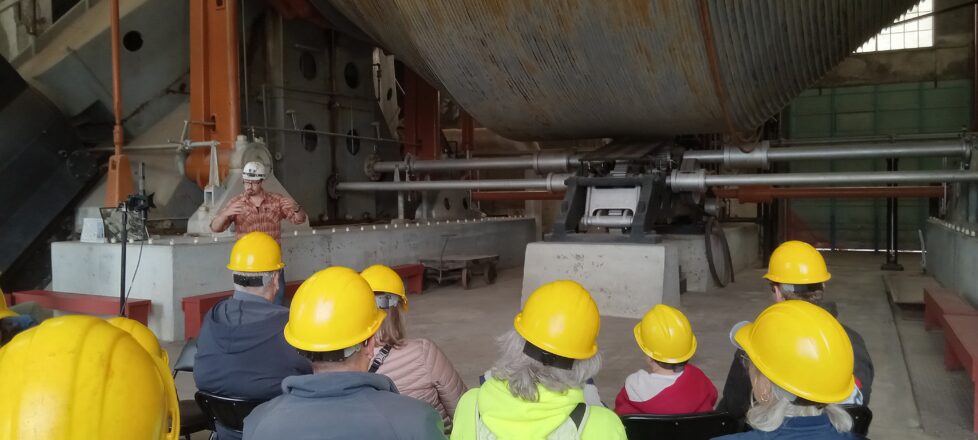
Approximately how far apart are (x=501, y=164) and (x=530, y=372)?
6948mm

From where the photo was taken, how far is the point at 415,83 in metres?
10.7

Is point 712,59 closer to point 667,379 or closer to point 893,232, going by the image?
point 667,379

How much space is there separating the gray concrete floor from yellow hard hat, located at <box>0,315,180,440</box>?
2.64 meters

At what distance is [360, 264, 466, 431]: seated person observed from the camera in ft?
7.64

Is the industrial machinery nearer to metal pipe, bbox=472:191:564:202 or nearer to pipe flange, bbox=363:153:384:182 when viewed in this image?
pipe flange, bbox=363:153:384:182

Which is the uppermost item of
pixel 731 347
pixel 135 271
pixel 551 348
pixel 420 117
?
pixel 420 117

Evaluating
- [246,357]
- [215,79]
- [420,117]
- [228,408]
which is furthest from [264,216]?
[420,117]

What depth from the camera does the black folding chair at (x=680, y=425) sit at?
2.04 metres

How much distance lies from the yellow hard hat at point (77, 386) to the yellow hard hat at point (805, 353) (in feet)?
4.23

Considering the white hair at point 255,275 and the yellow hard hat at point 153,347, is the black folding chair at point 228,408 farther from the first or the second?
the white hair at point 255,275

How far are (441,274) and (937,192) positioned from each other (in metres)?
6.48

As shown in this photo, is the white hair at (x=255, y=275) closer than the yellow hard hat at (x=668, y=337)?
No

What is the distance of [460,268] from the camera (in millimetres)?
8578

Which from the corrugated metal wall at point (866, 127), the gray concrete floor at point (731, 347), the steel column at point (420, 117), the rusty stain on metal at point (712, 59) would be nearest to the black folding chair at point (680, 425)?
the gray concrete floor at point (731, 347)
